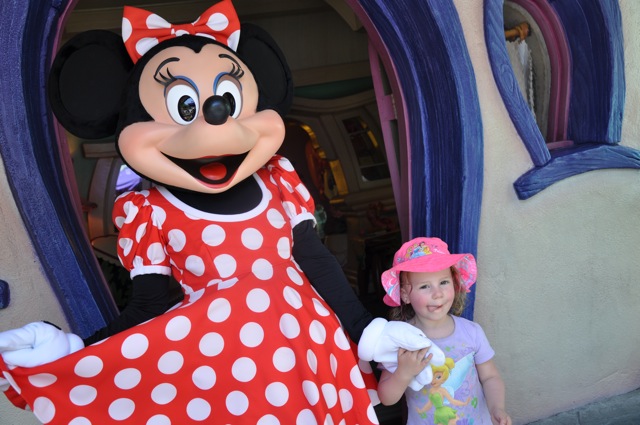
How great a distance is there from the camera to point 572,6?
3.25 metres

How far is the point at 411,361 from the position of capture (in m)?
2.16

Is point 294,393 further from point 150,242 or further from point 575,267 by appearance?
point 575,267

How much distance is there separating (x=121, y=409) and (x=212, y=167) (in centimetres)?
78

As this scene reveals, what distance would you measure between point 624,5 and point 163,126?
7.68 ft

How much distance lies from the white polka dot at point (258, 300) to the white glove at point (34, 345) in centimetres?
52

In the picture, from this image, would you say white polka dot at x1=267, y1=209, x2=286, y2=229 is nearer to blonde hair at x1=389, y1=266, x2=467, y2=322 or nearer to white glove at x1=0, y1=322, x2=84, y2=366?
blonde hair at x1=389, y1=266, x2=467, y2=322

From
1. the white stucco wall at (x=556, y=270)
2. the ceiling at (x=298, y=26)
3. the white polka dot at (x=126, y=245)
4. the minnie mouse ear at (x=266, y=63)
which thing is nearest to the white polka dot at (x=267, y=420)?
the white polka dot at (x=126, y=245)

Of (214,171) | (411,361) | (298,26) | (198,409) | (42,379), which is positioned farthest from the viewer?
(298,26)

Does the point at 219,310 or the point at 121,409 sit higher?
the point at 219,310

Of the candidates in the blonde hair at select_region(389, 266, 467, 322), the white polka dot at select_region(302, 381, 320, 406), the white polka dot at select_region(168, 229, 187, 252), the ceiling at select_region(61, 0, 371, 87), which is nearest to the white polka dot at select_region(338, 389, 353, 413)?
the white polka dot at select_region(302, 381, 320, 406)

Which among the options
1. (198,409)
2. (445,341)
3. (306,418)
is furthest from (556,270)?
(198,409)

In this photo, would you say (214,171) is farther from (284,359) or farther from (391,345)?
(391,345)

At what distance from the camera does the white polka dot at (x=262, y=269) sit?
2199mm

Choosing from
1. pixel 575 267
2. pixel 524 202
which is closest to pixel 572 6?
pixel 524 202
